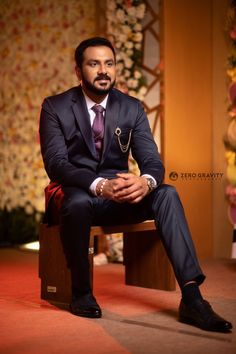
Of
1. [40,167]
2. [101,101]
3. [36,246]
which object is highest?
[101,101]

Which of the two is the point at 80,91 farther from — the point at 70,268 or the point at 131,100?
the point at 70,268

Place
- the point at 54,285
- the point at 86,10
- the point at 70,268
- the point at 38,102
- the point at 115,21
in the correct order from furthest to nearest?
the point at 38,102 → the point at 86,10 → the point at 115,21 → the point at 54,285 → the point at 70,268

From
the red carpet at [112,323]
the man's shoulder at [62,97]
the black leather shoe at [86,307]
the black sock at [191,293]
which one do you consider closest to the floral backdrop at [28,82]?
the red carpet at [112,323]

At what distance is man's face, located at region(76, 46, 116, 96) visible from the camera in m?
3.28

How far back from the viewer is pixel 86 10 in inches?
198

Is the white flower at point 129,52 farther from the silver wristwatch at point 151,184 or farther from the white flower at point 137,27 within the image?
the silver wristwatch at point 151,184

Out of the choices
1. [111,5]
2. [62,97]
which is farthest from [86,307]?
[111,5]

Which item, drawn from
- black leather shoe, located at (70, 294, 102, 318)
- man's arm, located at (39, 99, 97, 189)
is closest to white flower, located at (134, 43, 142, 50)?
man's arm, located at (39, 99, 97, 189)

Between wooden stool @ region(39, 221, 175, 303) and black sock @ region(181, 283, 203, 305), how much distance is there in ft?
1.62

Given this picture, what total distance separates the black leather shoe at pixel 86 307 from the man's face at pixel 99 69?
3.15 feet

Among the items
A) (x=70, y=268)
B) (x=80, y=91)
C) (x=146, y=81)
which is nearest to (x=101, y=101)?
(x=80, y=91)

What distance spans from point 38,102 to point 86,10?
2.65ft

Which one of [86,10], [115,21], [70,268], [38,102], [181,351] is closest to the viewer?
[181,351]

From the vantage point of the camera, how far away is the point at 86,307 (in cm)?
300
